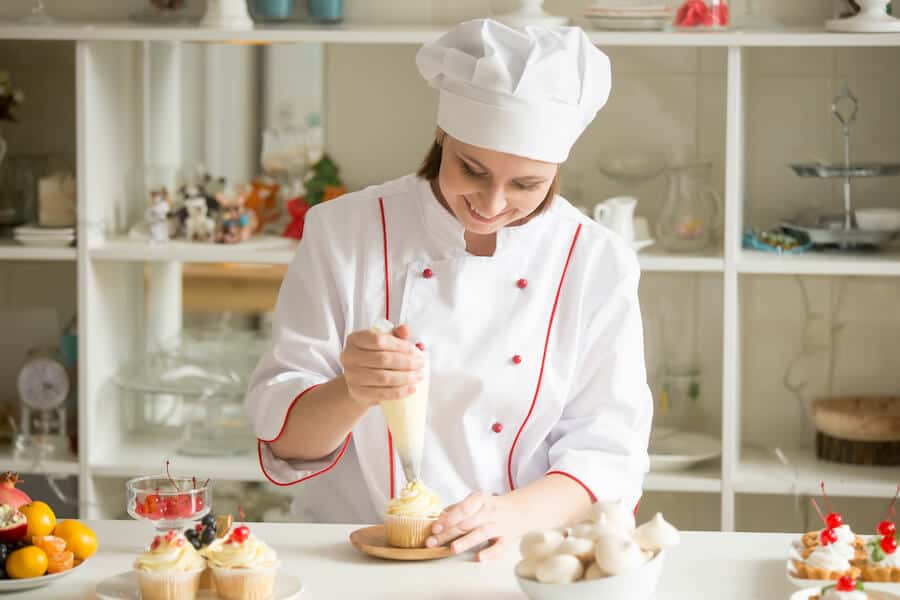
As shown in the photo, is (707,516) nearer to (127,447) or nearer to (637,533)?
(127,447)

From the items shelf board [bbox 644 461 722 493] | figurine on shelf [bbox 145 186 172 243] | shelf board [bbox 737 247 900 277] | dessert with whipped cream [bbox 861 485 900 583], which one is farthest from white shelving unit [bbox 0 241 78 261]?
dessert with whipped cream [bbox 861 485 900 583]

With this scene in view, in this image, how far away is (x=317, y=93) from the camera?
3291 millimetres

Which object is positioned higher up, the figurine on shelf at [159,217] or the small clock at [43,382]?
the figurine on shelf at [159,217]

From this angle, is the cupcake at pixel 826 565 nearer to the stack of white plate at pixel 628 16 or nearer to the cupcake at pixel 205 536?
the cupcake at pixel 205 536

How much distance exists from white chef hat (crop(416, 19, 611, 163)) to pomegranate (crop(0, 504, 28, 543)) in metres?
0.77

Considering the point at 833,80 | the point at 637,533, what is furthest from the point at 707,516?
the point at 637,533

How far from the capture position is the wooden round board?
5.28ft

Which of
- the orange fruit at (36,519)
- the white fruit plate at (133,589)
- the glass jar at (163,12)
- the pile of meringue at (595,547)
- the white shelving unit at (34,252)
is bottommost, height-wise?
the white fruit plate at (133,589)

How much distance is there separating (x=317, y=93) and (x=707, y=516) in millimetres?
1497

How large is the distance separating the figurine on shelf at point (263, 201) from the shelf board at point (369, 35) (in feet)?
1.30

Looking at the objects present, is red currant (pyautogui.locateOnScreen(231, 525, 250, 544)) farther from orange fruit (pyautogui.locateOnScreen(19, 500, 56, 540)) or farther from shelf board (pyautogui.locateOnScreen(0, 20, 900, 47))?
shelf board (pyautogui.locateOnScreen(0, 20, 900, 47))

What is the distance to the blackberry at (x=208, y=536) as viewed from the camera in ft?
4.94

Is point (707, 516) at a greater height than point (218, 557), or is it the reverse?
point (218, 557)

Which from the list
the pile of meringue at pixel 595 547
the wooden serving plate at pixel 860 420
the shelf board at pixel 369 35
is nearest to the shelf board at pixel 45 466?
the shelf board at pixel 369 35
